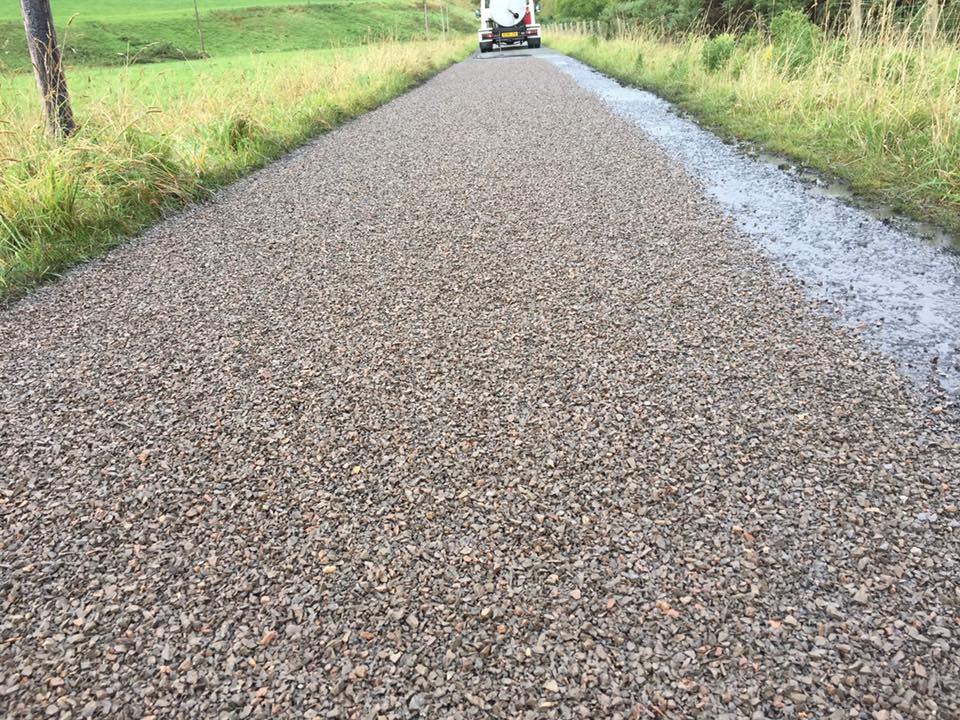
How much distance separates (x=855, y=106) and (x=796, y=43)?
129 inches

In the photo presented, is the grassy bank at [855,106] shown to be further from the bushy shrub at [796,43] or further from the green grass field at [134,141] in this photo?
the green grass field at [134,141]

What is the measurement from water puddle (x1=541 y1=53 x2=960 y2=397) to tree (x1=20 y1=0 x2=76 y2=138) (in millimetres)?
6222

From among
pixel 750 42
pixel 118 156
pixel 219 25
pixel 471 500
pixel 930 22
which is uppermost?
pixel 219 25

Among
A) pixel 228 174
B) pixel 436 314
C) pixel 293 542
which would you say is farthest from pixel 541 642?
pixel 228 174

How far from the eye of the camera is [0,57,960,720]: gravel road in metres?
1.72

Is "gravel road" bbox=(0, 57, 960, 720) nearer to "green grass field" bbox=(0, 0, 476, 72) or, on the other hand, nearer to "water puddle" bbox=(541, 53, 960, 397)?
"water puddle" bbox=(541, 53, 960, 397)

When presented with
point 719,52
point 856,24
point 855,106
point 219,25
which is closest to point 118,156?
point 855,106

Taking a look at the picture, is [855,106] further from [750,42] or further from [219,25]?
[219,25]

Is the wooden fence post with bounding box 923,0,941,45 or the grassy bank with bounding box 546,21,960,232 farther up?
the wooden fence post with bounding box 923,0,941,45

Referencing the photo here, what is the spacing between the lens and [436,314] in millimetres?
3912

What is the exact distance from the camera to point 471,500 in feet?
7.72

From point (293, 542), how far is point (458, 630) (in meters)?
0.68

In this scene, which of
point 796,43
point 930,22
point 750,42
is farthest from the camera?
point 750,42

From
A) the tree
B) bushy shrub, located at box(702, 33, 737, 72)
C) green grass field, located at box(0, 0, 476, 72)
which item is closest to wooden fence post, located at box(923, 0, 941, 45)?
bushy shrub, located at box(702, 33, 737, 72)
